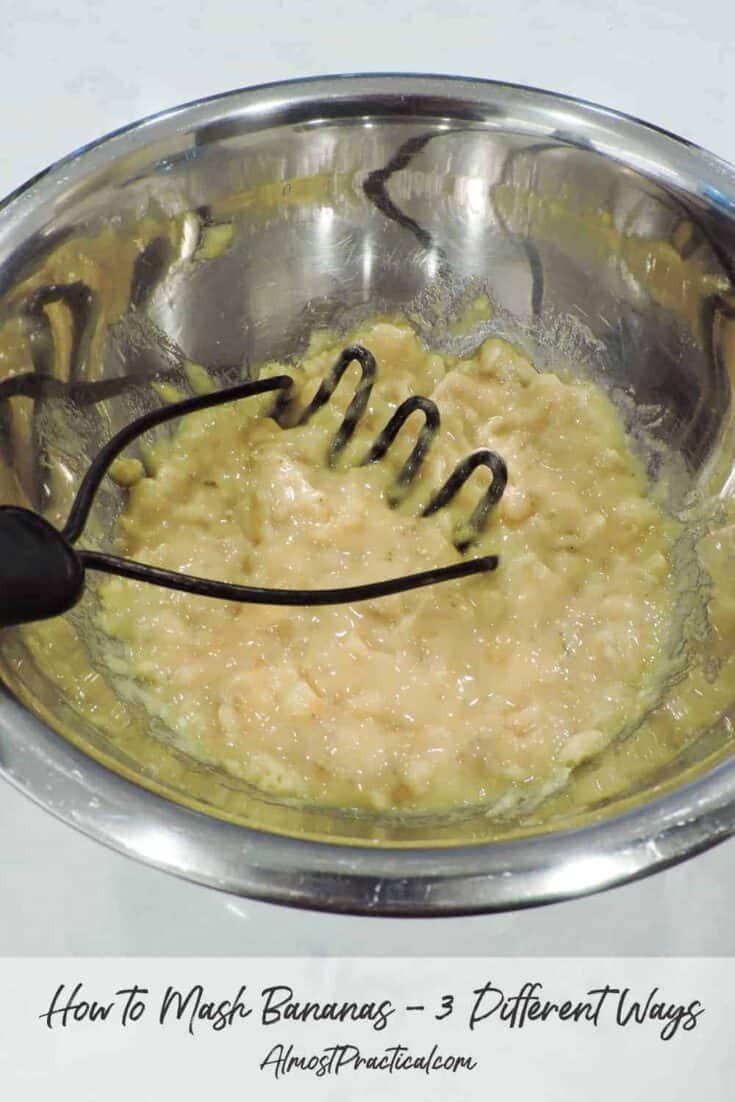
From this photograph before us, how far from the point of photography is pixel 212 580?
0.88 meters

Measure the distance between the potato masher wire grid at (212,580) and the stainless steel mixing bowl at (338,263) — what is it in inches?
2.9

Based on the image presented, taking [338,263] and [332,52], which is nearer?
[338,263]

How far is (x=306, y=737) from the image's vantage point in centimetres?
85

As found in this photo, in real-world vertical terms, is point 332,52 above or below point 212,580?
above

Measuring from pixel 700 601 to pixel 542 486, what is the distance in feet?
0.61

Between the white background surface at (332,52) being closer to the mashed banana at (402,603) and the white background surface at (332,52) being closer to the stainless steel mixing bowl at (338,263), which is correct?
the stainless steel mixing bowl at (338,263)

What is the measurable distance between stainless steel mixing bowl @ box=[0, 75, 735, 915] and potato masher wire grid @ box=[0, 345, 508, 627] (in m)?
0.07

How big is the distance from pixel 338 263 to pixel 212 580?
415mm

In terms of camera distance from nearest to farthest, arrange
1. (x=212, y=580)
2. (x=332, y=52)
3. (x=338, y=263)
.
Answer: (x=212, y=580), (x=338, y=263), (x=332, y=52)

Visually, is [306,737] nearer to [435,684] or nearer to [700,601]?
[435,684]

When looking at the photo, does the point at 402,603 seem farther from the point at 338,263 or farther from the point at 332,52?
the point at 332,52

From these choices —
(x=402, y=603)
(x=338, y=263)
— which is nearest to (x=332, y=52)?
(x=338, y=263)

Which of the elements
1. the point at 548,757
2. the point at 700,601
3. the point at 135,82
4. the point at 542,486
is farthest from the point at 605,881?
the point at 135,82

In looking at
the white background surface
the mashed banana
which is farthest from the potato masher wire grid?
the white background surface
